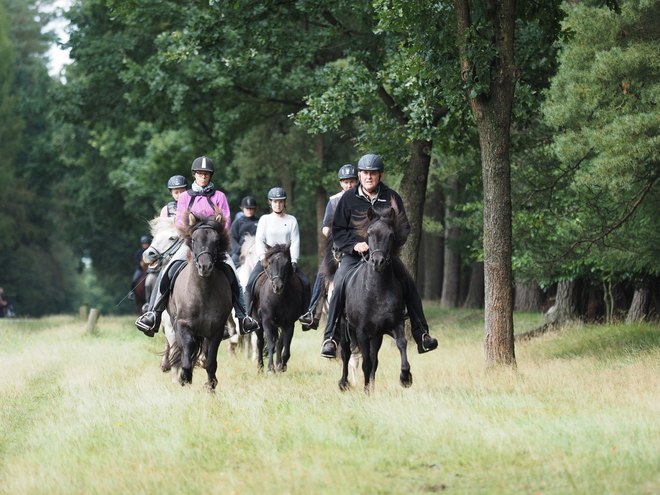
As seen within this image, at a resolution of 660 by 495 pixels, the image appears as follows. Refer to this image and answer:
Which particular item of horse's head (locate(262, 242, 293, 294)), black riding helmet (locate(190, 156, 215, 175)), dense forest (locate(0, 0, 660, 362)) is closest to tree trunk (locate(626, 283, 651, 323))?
dense forest (locate(0, 0, 660, 362))

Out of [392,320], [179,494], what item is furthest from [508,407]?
[179,494]

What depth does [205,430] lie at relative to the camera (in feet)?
30.8

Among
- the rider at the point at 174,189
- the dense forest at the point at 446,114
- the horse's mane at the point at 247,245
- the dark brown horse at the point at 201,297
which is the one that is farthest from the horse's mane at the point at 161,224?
the dense forest at the point at 446,114

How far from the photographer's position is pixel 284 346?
15.8m

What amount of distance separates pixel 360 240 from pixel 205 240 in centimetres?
189

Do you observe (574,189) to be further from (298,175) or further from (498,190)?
(298,175)

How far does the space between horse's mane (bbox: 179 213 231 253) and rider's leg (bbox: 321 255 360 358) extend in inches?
58.3

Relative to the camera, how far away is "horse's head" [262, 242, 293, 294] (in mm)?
15023

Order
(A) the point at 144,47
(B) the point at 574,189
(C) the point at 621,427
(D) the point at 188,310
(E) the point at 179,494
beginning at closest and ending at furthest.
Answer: (E) the point at 179,494, (C) the point at 621,427, (D) the point at 188,310, (B) the point at 574,189, (A) the point at 144,47

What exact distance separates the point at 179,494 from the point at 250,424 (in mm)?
2308

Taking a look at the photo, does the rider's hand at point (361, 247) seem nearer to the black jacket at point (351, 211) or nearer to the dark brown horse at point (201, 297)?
the black jacket at point (351, 211)

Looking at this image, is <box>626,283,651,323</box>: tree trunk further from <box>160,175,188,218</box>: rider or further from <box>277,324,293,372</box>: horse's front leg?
<box>160,175,188,218</box>: rider

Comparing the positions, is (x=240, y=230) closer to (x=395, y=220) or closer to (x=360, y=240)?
(x=360, y=240)

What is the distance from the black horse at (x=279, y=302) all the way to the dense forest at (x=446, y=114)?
10.1 ft
